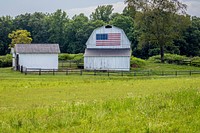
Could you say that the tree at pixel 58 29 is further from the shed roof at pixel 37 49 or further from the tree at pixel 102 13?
the shed roof at pixel 37 49

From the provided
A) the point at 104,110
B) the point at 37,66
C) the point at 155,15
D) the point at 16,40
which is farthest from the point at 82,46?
the point at 104,110

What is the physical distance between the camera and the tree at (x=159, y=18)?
197 ft

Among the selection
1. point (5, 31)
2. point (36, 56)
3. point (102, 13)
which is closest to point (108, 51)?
point (36, 56)

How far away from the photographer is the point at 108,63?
52875 millimetres

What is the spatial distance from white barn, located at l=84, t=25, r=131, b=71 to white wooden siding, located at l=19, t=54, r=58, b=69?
6.10 m

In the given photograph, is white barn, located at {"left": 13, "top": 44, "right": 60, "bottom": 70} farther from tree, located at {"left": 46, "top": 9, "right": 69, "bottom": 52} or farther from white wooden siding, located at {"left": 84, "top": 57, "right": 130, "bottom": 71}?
tree, located at {"left": 46, "top": 9, "right": 69, "bottom": 52}

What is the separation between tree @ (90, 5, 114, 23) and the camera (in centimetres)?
10950

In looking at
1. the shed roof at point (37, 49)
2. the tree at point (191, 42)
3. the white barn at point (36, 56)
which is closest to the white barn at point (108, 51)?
the shed roof at point (37, 49)

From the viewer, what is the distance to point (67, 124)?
9.42 m

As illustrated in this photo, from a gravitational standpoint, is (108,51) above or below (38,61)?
above

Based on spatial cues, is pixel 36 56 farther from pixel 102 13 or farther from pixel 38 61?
pixel 102 13

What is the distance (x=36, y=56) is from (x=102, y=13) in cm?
6344

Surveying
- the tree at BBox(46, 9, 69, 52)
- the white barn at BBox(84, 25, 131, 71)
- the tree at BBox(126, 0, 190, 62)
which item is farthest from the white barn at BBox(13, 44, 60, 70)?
the tree at BBox(46, 9, 69, 52)

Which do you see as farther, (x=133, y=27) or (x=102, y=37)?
(x=133, y=27)
